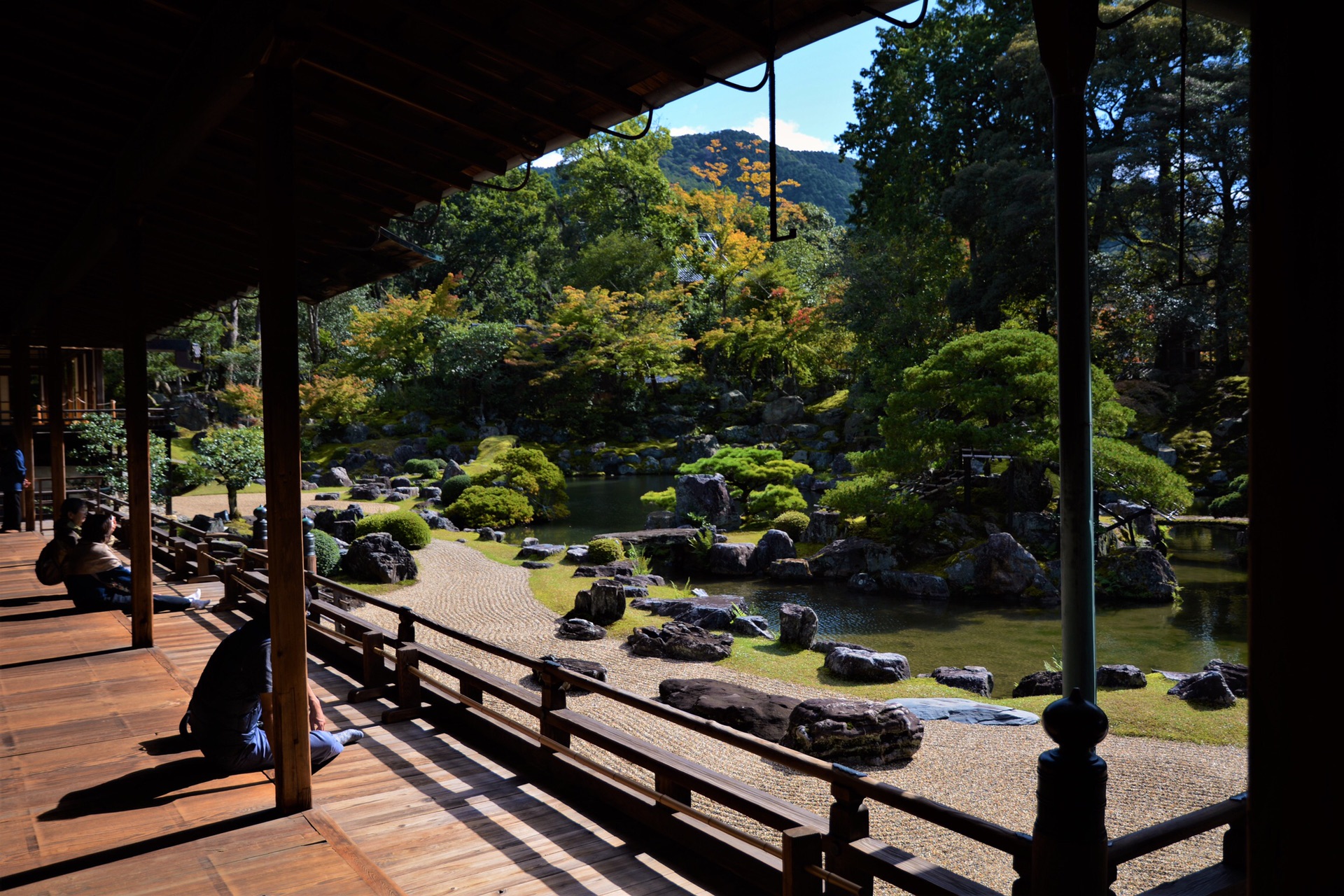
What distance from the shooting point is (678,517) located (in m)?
18.0

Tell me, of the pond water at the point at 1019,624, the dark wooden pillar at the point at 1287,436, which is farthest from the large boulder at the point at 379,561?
the dark wooden pillar at the point at 1287,436

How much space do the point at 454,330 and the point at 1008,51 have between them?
1924 centimetres

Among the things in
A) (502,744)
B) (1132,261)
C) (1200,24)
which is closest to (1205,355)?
(1132,261)

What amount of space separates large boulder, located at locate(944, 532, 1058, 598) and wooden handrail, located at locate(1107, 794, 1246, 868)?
11124 mm

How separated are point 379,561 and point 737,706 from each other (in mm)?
8077

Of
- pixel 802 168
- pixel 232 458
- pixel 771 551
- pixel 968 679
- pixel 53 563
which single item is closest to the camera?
pixel 53 563

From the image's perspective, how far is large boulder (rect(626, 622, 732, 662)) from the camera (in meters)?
9.63

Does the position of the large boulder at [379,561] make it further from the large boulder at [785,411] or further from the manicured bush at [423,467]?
the large boulder at [785,411]

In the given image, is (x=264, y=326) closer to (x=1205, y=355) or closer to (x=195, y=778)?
(x=195, y=778)

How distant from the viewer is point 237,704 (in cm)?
362

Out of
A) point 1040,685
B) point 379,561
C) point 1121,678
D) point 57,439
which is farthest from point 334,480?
point 1121,678

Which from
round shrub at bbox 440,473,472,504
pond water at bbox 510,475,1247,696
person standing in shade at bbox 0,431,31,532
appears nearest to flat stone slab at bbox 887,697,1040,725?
pond water at bbox 510,475,1247,696

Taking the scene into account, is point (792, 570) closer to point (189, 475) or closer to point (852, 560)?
point (852, 560)

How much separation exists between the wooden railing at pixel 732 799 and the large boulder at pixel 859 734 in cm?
138
